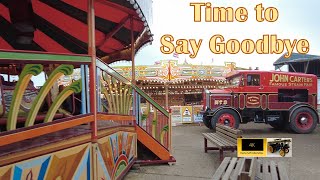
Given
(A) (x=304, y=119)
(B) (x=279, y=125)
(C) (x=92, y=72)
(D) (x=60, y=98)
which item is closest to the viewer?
(D) (x=60, y=98)

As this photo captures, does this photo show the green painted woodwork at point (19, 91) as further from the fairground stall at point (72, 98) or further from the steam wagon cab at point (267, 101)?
the steam wagon cab at point (267, 101)

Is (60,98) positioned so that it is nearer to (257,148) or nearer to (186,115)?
(257,148)

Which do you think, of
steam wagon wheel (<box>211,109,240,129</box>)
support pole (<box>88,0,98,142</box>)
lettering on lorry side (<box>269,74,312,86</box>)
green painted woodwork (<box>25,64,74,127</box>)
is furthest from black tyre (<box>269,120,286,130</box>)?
green painted woodwork (<box>25,64,74,127</box>)

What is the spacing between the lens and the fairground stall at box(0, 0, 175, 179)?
9.44 feet

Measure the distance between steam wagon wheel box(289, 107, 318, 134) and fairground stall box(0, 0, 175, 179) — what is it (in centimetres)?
773

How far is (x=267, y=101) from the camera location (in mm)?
13289

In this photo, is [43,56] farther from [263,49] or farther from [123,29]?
[263,49]

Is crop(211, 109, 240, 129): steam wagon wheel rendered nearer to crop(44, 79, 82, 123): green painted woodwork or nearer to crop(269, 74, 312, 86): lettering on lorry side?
crop(269, 74, 312, 86): lettering on lorry side

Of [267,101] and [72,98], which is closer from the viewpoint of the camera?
[72,98]

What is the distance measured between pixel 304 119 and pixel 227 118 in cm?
317

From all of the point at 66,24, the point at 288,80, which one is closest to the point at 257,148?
the point at 66,24

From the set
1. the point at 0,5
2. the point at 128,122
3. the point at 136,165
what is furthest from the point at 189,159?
the point at 0,5

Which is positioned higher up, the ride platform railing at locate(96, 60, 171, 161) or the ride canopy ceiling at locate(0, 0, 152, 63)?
the ride canopy ceiling at locate(0, 0, 152, 63)

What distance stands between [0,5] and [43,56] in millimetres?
3462
